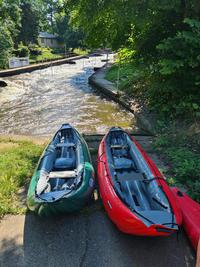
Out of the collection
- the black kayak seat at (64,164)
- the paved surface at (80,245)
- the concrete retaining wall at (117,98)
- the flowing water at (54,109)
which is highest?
the black kayak seat at (64,164)

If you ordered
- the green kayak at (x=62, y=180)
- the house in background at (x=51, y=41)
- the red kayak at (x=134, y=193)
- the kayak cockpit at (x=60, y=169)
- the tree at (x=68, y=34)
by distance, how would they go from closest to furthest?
1. the red kayak at (x=134, y=193)
2. the green kayak at (x=62, y=180)
3. the kayak cockpit at (x=60, y=169)
4. the tree at (x=68, y=34)
5. the house in background at (x=51, y=41)

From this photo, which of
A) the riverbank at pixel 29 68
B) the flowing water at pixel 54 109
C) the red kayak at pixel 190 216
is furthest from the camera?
the riverbank at pixel 29 68

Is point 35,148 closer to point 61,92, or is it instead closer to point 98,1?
point 98,1

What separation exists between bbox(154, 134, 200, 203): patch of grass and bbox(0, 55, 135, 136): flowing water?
2843mm

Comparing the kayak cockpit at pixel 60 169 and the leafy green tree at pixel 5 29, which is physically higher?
the leafy green tree at pixel 5 29

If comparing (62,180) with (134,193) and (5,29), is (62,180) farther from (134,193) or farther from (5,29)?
(5,29)

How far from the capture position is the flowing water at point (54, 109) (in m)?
10.1

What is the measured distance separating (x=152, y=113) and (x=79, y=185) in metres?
5.84

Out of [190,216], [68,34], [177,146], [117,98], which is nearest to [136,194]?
[190,216]

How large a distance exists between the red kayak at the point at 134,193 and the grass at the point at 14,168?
58.6 inches

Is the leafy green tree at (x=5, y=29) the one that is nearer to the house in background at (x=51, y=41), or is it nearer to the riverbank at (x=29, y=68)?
the riverbank at (x=29, y=68)

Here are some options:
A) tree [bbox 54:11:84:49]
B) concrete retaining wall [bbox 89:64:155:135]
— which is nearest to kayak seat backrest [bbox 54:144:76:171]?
concrete retaining wall [bbox 89:64:155:135]

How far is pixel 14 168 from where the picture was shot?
5.48m

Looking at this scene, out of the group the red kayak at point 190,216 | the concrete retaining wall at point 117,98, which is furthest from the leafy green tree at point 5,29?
the red kayak at point 190,216
